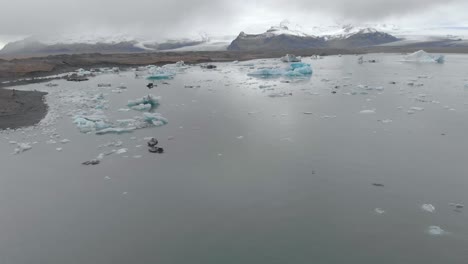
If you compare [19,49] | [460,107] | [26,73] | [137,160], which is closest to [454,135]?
[460,107]

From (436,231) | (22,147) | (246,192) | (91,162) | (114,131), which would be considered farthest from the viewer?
(114,131)

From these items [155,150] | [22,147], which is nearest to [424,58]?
[155,150]

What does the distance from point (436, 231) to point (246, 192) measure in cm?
270

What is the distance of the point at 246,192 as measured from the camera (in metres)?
6.20

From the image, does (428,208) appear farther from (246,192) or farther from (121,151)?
(121,151)

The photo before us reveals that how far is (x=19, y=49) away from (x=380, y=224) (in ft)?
375

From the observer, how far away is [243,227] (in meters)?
5.17

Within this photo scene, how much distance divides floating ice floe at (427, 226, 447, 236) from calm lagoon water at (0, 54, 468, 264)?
5 cm

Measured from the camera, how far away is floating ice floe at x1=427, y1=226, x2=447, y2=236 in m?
4.91

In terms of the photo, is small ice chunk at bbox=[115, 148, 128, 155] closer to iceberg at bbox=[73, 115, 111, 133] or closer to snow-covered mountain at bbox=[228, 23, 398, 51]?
iceberg at bbox=[73, 115, 111, 133]

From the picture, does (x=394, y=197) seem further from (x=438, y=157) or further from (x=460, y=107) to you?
(x=460, y=107)

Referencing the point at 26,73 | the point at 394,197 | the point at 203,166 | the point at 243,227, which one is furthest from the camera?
the point at 26,73

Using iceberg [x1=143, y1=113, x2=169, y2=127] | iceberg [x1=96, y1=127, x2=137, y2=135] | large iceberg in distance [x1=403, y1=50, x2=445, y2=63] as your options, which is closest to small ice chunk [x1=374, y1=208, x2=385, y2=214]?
iceberg [x1=96, y1=127, x2=137, y2=135]

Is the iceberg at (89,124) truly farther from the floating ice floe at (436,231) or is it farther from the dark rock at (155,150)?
the floating ice floe at (436,231)
